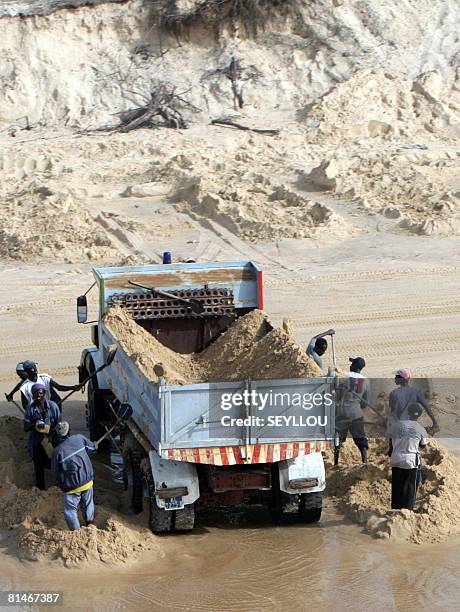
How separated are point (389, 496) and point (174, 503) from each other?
8.23 feet

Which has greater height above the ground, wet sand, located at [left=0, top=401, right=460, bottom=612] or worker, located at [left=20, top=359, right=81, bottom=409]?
worker, located at [left=20, top=359, right=81, bottom=409]

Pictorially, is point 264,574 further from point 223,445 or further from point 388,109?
point 388,109

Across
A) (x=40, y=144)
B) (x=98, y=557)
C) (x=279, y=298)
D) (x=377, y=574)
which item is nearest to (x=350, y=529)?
(x=377, y=574)

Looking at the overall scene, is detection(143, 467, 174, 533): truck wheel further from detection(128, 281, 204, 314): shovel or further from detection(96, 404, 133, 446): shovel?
detection(128, 281, 204, 314): shovel

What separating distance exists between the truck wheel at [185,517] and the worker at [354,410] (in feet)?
5.96

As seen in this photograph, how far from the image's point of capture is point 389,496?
11156mm

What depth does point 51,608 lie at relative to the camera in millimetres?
9047

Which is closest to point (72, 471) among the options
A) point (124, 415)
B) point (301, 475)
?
point (124, 415)

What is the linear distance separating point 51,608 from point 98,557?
31.3 inches

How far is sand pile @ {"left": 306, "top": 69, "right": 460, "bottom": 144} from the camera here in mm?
27016

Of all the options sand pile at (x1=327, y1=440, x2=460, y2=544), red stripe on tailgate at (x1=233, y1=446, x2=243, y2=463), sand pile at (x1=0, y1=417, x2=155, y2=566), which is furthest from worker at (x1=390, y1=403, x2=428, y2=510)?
sand pile at (x1=0, y1=417, x2=155, y2=566)

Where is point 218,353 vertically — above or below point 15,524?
above

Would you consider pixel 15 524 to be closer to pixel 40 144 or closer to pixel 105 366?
pixel 105 366

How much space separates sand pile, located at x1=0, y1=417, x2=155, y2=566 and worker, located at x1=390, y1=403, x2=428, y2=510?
244 centimetres
